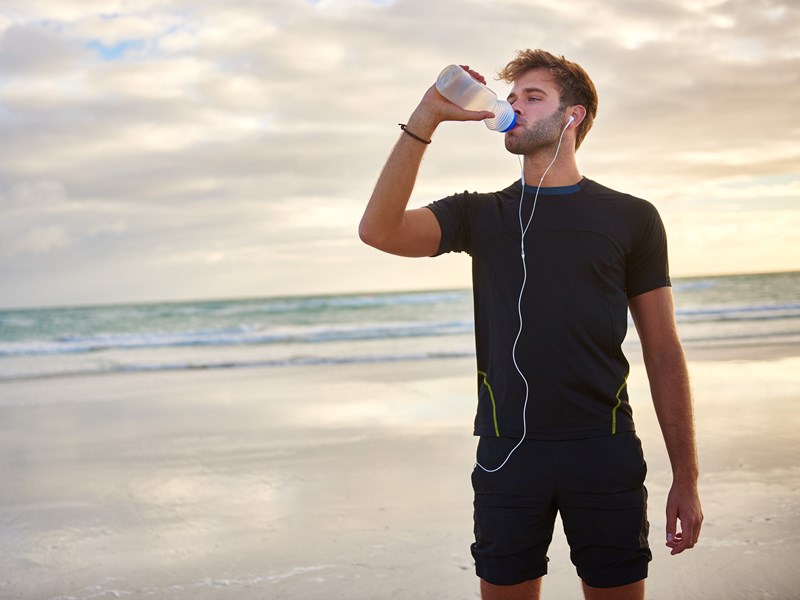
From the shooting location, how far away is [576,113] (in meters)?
2.60

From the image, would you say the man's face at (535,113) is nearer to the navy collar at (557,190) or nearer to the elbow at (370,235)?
the navy collar at (557,190)

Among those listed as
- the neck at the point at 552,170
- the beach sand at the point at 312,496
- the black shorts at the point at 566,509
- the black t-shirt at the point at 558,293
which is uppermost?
the neck at the point at 552,170

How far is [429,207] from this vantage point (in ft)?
8.14

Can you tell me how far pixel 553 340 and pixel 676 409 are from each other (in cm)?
49

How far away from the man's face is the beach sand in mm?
2380

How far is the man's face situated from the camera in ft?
8.25

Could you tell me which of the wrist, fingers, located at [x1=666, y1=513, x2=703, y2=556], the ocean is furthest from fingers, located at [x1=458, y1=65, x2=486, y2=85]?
the ocean

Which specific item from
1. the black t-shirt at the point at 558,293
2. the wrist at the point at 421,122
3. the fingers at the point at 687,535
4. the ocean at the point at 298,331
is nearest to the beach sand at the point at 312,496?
the fingers at the point at 687,535

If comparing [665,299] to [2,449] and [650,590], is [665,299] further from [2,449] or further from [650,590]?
[2,449]

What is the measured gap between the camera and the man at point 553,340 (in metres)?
2.29

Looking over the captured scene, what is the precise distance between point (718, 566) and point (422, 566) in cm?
148

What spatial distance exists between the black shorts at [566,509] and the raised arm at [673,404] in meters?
0.20

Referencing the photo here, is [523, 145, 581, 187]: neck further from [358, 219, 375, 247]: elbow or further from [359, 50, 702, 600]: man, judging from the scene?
[358, 219, 375, 247]: elbow

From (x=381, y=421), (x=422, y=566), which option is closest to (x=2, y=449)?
(x=381, y=421)
